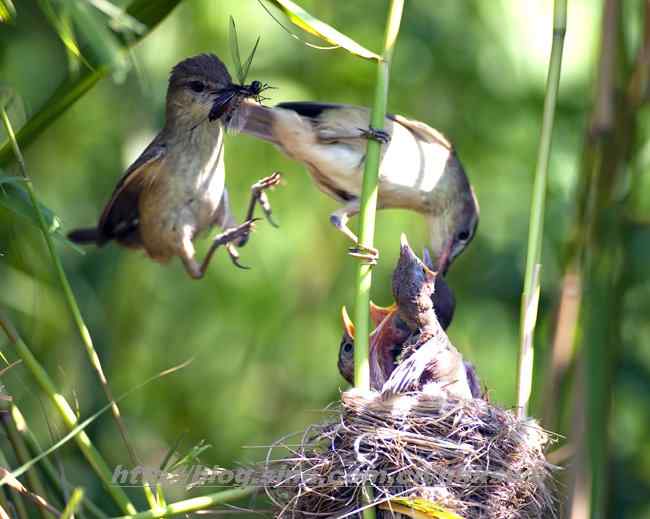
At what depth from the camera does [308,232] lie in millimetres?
5906

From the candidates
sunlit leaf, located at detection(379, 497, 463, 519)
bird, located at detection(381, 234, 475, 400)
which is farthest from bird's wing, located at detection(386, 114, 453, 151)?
sunlit leaf, located at detection(379, 497, 463, 519)

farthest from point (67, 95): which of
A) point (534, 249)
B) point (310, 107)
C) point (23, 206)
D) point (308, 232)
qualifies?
point (308, 232)

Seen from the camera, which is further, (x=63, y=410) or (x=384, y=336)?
(x=384, y=336)

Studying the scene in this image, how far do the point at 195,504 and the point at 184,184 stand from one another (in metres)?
1.40

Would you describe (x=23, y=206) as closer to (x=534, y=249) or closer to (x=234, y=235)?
(x=234, y=235)

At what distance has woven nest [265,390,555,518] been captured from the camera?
9.18 ft

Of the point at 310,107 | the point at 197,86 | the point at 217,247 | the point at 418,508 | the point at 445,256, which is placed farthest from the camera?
the point at 445,256

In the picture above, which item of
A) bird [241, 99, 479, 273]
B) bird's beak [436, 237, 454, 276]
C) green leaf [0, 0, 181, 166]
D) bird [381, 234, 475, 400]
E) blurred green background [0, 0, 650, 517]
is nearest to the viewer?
green leaf [0, 0, 181, 166]

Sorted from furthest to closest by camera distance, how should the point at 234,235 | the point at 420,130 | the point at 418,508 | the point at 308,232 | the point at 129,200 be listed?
the point at 308,232 → the point at 420,130 → the point at 129,200 → the point at 234,235 → the point at 418,508

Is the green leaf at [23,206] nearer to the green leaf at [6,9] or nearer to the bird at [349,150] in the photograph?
the green leaf at [6,9]

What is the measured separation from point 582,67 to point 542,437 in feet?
11.4

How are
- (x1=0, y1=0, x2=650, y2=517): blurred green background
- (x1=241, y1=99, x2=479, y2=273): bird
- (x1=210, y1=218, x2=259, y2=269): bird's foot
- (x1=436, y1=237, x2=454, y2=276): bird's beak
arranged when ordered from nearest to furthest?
(x1=210, y1=218, x2=259, y2=269): bird's foot, (x1=241, y1=99, x2=479, y2=273): bird, (x1=436, y1=237, x2=454, y2=276): bird's beak, (x1=0, y1=0, x2=650, y2=517): blurred green background

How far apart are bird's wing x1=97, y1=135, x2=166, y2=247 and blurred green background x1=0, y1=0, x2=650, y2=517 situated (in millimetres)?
1442

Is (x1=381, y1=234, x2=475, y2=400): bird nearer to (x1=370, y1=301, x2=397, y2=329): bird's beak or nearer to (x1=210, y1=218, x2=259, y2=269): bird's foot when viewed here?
(x1=370, y1=301, x2=397, y2=329): bird's beak
